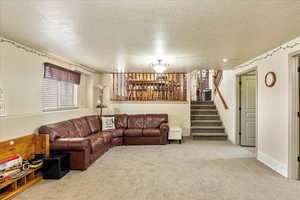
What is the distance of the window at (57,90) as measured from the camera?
4.25 metres

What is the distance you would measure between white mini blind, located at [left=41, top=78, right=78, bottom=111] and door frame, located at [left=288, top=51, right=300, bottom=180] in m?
4.65

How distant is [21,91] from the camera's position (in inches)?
135

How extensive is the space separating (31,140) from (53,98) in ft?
4.66

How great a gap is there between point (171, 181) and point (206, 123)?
14.3ft

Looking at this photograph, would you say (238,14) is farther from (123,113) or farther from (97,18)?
(123,113)

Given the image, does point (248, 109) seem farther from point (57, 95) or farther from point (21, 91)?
point (21, 91)

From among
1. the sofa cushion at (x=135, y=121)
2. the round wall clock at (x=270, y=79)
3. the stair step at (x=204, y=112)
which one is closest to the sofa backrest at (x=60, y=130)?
the sofa cushion at (x=135, y=121)

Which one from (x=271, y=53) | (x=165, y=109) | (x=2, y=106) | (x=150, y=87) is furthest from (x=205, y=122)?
(x=2, y=106)

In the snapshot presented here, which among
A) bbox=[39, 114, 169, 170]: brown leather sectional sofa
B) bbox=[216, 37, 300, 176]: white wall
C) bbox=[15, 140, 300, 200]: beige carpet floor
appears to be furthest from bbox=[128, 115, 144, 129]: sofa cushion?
bbox=[216, 37, 300, 176]: white wall

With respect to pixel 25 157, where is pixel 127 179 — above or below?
below

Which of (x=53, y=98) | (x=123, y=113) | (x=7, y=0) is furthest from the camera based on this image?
(x=123, y=113)

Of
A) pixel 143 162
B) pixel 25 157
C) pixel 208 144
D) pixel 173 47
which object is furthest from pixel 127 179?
pixel 208 144

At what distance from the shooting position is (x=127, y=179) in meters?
3.19

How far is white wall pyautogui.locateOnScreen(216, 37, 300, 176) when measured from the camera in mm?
3283
